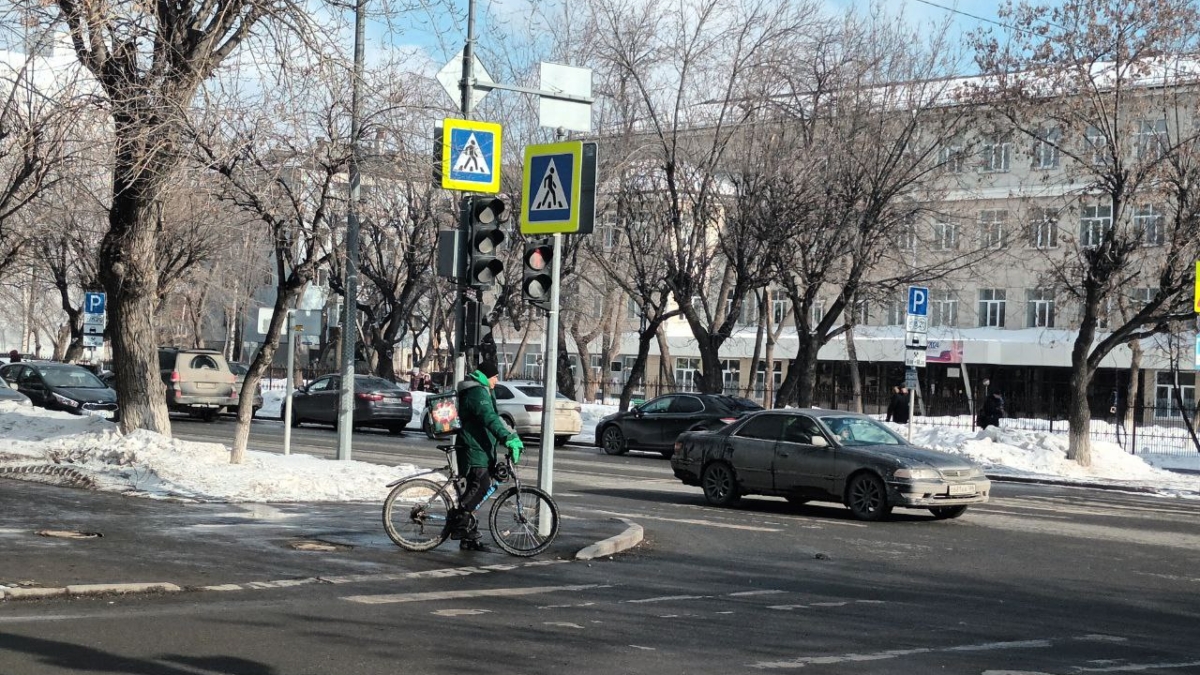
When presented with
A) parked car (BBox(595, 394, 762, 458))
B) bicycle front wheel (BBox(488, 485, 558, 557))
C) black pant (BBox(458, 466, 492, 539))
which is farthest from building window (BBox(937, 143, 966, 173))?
black pant (BBox(458, 466, 492, 539))

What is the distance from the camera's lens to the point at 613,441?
31.8 meters

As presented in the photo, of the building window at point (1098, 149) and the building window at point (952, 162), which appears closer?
the building window at point (1098, 149)

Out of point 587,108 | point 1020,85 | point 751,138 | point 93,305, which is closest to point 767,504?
point 587,108

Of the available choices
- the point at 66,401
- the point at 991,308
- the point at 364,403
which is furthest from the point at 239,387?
the point at 991,308

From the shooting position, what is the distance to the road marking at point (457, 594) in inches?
391

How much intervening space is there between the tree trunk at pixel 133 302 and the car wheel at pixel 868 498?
986 centimetres

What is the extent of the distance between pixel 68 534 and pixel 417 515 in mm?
3239

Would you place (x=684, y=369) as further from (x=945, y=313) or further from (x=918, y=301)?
(x=918, y=301)

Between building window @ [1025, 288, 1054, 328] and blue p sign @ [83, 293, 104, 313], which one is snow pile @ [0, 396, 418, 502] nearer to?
blue p sign @ [83, 293, 104, 313]

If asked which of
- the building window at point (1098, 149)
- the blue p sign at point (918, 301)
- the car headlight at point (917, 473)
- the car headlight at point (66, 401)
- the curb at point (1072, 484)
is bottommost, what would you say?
the curb at point (1072, 484)

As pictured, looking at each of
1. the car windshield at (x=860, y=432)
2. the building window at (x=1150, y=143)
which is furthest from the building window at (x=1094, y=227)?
the car windshield at (x=860, y=432)

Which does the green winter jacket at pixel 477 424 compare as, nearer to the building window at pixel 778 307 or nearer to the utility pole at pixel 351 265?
the utility pole at pixel 351 265

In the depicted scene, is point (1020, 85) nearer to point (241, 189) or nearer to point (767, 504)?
point (767, 504)

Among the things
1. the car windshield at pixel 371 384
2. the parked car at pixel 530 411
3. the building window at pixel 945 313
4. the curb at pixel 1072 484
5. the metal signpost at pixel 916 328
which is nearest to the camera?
the curb at pixel 1072 484
